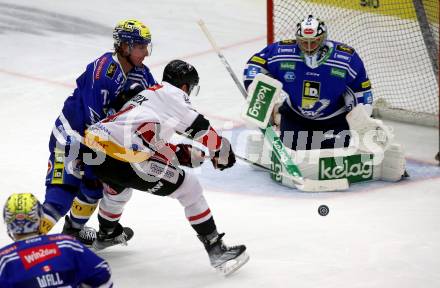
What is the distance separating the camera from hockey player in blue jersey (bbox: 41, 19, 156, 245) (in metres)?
4.82

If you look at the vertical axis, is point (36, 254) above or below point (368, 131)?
above

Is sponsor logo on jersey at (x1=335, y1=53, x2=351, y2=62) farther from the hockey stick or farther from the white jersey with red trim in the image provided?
the white jersey with red trim

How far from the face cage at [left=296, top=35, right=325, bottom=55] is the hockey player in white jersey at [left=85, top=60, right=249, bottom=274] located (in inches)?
67.5

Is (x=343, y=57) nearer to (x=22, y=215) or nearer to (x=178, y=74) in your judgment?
(x=178, y=74)

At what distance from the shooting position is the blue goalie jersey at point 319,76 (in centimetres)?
646

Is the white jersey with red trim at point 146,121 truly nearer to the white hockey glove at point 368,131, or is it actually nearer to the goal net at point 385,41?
the white hockey glove at point 368,131

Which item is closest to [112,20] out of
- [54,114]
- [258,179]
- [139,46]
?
[54,114]

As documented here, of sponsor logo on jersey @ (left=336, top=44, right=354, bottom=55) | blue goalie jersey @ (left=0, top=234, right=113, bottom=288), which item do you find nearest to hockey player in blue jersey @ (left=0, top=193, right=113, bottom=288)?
blue goalie jersey @ (left=0, top=234, right=113, bottom=288)

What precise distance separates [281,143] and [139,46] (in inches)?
66.1

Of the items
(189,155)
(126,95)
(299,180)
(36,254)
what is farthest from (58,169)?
(299,180)

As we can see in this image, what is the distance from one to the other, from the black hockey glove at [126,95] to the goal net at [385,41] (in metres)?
3.43

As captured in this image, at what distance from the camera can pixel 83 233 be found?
17.1 feet

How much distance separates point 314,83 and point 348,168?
0.60 metres

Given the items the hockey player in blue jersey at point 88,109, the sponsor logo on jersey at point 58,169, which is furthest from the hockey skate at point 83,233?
the sponsor logo on jersey at point 58,169
